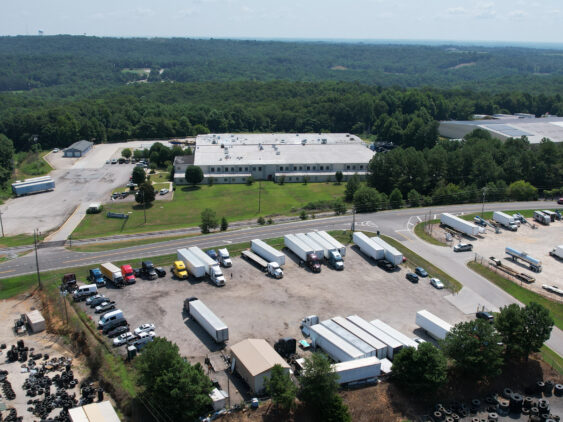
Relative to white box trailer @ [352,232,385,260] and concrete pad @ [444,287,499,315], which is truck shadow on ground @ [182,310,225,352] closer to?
white box trailer @ [352,232,385,260]

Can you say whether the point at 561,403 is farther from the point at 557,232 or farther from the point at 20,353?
the point at 20,353

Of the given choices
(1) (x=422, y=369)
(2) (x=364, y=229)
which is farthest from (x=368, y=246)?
(1) (x=422, y=369)

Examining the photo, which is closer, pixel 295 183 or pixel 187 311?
pixel 187 311

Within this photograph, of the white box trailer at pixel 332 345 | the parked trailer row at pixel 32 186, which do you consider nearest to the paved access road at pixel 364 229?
the white box trailer at pixel 332 345

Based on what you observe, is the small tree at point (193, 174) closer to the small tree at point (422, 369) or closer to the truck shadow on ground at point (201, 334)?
the truck shadow on ground at point (201, 334)

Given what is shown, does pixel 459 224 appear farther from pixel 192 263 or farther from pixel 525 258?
pixel 192 263

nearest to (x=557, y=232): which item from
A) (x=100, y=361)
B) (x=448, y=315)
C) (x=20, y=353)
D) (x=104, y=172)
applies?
(x=448, y=315)
